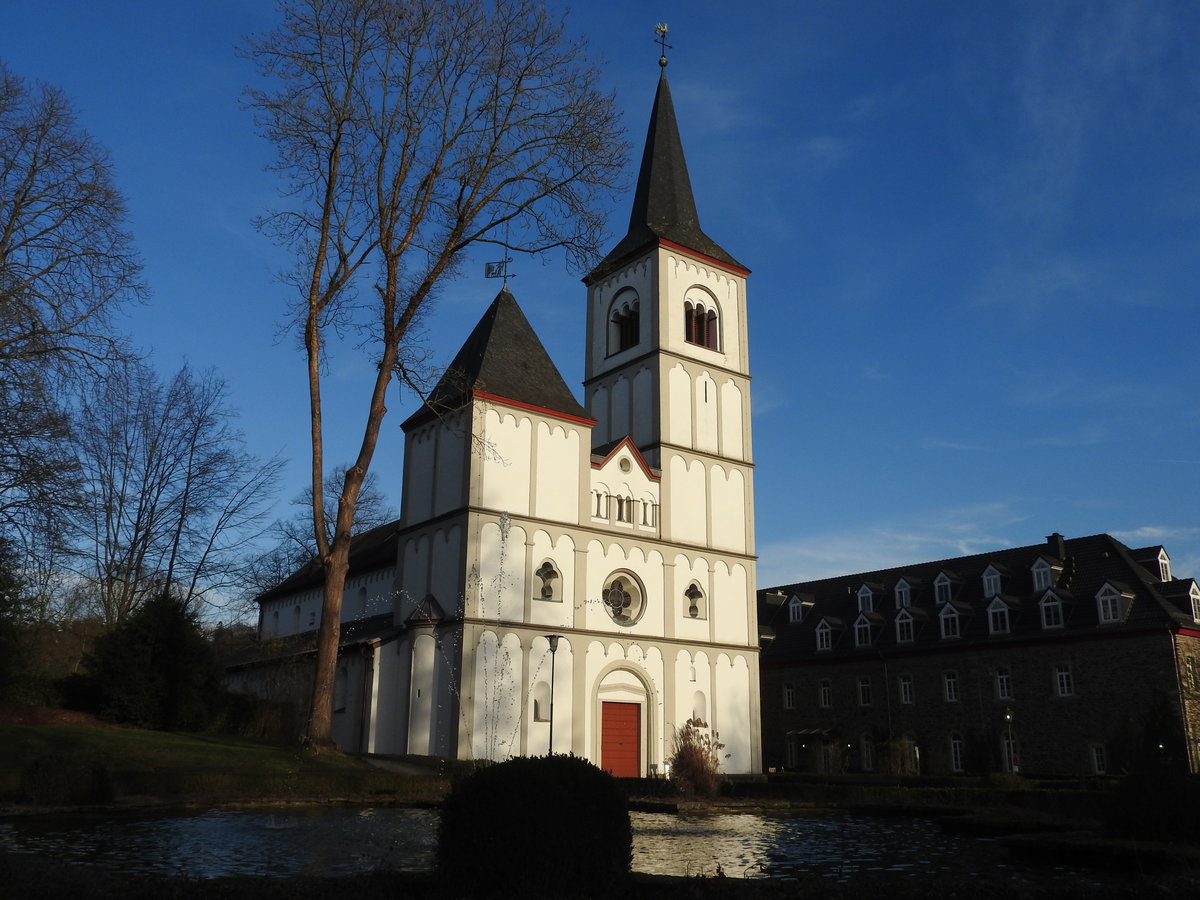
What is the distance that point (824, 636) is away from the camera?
51.3m

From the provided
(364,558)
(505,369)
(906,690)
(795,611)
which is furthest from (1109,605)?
(364,558)

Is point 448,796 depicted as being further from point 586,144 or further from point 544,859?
point 586,144

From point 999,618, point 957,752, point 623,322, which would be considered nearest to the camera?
point 623,322

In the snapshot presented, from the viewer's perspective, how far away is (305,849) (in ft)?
40.1

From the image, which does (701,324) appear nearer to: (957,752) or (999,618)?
(999,618)

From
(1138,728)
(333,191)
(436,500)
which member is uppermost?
(333,191)

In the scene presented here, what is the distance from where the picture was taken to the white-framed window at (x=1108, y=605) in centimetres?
3962

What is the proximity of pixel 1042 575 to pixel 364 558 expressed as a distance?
2849 centimetres

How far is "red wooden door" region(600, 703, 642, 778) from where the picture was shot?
31.9 metres

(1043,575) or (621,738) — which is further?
(1043,575)

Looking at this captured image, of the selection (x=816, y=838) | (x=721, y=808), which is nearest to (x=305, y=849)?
(x=816, y=838)

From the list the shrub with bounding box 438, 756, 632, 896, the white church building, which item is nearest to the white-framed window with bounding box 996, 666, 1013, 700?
the white church building

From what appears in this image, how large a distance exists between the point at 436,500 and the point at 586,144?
12.7 m

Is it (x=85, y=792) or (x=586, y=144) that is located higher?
(x=586, y=144)
